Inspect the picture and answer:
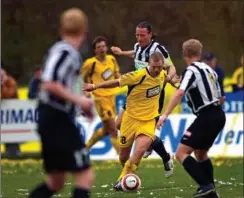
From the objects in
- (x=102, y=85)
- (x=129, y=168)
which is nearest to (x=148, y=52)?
(x=102, y=85)

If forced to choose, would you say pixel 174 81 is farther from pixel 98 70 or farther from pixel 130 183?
pixel 98 70

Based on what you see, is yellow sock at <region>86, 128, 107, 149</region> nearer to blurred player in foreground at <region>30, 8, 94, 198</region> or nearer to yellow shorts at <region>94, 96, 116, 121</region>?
yellow shorts at <region>94, 96, 116, 121</region>

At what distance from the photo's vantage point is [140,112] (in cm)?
1335

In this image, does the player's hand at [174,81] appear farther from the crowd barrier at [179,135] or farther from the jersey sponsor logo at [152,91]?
the crowd barrier at [179,135]

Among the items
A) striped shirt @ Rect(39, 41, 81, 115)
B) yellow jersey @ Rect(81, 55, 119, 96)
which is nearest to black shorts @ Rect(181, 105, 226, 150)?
striped shirt @ Rect(39, 41, 81, 115)

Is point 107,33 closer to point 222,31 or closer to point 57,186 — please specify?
point 222,31

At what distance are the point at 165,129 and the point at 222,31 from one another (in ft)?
14.4

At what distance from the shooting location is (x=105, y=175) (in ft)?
53.3

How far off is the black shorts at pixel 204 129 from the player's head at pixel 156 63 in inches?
59.3

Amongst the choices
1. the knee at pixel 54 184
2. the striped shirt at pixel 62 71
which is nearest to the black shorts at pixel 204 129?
the knee at pixel 54 184

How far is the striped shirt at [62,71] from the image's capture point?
27.9ft

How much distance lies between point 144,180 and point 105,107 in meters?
3.30

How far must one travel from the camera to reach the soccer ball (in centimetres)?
1266

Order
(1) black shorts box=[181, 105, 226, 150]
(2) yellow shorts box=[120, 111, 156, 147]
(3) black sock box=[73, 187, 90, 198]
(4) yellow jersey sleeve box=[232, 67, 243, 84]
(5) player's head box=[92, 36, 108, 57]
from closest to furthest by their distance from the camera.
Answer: (3) black sock box=[73, 187, 90, 198] → (1) black shorts box=[181, 105, 226, 150] → (2) yellow shorts box=[120, 111, 156, 147] → (5) player's head box=[92, 36, 108, 57] → (4) yellow jersey sleeve box=[232, 67, 243, 84]
